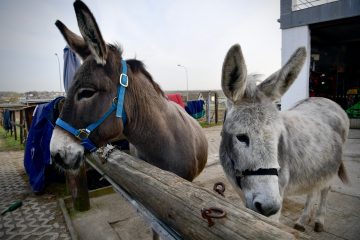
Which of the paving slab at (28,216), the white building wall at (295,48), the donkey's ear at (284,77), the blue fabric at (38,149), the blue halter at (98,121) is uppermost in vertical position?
the white building wall at (295,48)

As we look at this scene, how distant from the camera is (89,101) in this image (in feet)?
6.23

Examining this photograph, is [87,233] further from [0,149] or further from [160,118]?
[0,149]

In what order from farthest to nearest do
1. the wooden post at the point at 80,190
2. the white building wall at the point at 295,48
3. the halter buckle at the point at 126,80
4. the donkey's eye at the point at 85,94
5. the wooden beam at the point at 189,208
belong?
1. the white building wall at the point at 295,48
2. the wooden post at the point at 80,190
3. the halter buckle at the point at 126,80
4. the donkey's eye at the point at 85,94
5. the wooden beam at the point at 189,208

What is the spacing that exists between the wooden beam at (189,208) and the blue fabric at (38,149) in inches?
140

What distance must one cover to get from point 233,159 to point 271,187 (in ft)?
1.19

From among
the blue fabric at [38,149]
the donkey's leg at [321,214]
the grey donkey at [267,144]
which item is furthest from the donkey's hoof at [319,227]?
the blue fabric at [38,149]

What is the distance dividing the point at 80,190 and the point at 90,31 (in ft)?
10.0

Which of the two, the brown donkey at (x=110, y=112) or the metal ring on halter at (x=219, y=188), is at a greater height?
the brown donkey at (x=110, y=112)

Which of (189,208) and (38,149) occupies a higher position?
(189,208)

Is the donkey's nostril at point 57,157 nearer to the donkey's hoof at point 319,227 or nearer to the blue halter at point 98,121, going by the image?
the blue halter at point 98,121

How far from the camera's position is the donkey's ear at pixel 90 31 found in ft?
5.64

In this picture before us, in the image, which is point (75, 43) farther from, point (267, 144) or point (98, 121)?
point (267, 144)

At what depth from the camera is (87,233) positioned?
3.25 metres

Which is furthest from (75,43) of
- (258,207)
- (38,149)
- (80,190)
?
(38,149)
